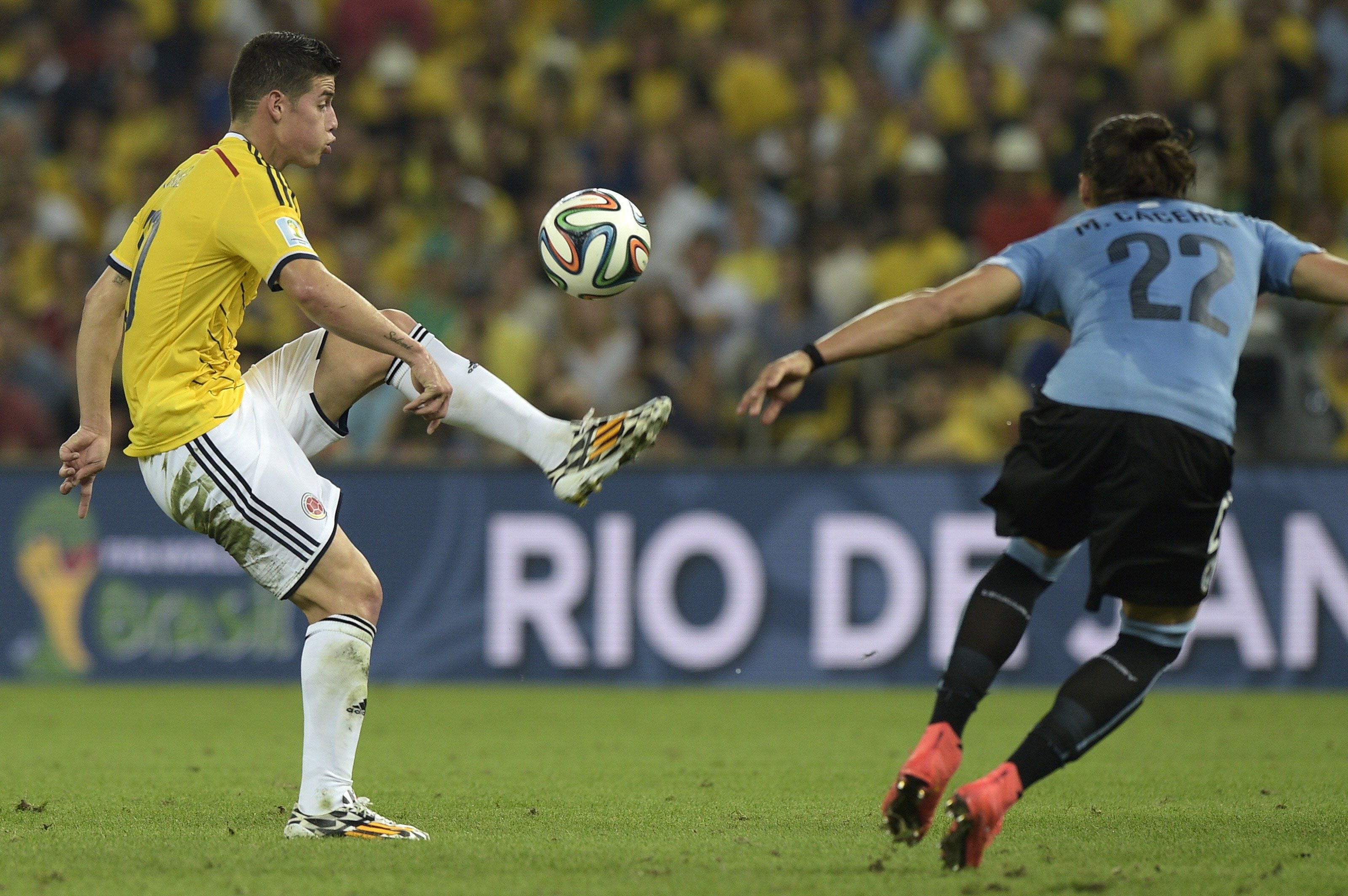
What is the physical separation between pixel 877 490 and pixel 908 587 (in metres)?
0.63

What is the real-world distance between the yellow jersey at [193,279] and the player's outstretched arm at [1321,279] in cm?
272

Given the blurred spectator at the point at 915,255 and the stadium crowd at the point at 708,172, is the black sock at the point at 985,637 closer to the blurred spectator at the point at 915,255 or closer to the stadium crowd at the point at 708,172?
the stadium crowd at the point at 708,172

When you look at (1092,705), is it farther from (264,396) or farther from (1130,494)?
(264,396)

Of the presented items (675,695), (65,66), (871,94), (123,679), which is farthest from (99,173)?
(675,695)

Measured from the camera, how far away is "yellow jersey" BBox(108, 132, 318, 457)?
4.76 meters

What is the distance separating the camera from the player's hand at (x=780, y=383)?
4422 mm

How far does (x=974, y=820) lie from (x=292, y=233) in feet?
8.07

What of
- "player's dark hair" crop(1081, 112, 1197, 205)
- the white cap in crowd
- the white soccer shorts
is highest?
the white cap in crowd

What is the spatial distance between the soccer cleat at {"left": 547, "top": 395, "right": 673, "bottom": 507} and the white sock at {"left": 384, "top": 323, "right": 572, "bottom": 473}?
0.09 m

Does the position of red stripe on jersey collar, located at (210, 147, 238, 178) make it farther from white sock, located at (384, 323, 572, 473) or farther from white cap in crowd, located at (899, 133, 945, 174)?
white cap in crowd, located at (899, 133, 945, 174)

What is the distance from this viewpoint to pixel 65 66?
15.2m

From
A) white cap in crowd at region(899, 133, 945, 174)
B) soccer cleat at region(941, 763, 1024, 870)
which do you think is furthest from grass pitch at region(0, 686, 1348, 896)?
white cap in crowd at region(899, 133, 945, 174)

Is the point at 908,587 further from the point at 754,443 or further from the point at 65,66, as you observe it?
the point at 65,66

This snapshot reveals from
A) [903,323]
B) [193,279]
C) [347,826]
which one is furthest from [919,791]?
[193,279]
